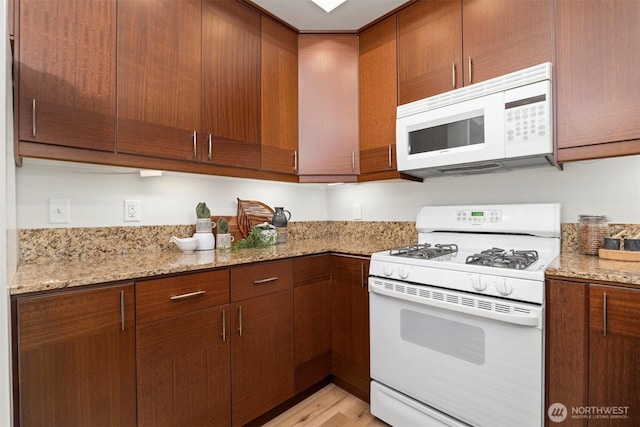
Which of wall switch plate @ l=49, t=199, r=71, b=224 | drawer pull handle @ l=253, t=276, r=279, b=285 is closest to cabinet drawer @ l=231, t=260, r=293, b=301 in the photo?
drawer pull handle @ l=253, t=276, r=279, b=285

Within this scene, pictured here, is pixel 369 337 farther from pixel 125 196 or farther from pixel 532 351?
pixel 125 196

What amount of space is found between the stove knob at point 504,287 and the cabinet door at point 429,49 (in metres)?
1.05

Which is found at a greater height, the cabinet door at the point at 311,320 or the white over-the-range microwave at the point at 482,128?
the white over-the-range microwave at the point at 482,128

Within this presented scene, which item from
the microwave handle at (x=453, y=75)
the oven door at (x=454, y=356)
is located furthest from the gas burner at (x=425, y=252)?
Result: the microwave handle at (x=453, y=75)

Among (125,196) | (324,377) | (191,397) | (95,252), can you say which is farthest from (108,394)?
(324,377)

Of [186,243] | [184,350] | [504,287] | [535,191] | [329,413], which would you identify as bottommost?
[329,413]

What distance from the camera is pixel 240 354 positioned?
4.84 ft

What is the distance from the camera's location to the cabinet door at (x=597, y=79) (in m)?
1.22

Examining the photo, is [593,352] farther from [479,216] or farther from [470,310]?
[479,216]

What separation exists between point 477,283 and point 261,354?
1072 mm

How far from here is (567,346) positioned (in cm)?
114

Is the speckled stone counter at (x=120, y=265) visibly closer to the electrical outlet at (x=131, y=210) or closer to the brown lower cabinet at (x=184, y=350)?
the brown lower cabinet at (x=184, y=350)

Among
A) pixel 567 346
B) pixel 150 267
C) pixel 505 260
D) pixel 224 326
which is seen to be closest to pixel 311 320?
pixel 224 326

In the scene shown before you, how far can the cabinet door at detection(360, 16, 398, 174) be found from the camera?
6.35 ft
